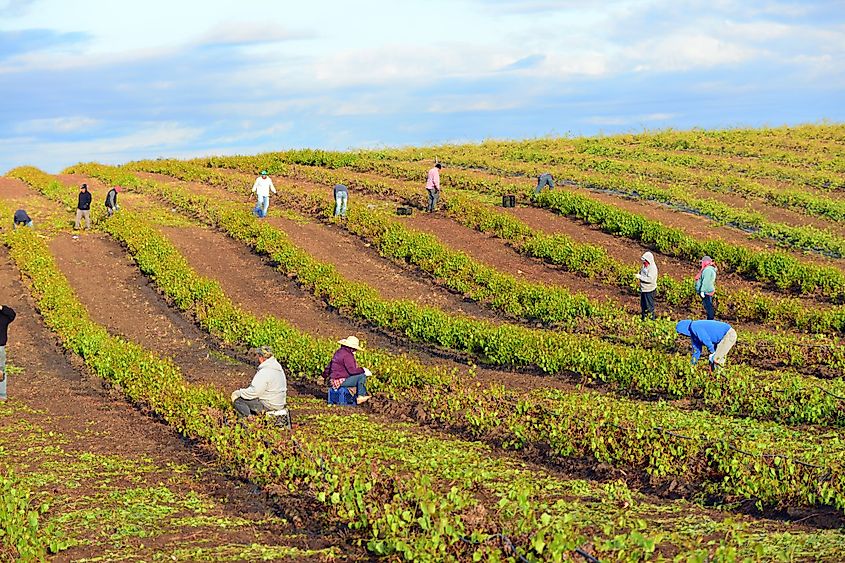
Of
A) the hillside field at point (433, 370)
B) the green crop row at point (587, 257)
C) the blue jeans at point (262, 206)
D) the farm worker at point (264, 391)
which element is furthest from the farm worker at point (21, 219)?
the farm worker at point (264, 391)

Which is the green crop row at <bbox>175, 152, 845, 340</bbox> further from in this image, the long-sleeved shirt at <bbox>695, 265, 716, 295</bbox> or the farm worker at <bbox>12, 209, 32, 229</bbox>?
the farm worker at <bbox>12, 209, 32, 229</bbox>

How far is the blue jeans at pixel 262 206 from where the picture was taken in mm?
36219

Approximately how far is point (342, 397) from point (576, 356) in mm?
4846

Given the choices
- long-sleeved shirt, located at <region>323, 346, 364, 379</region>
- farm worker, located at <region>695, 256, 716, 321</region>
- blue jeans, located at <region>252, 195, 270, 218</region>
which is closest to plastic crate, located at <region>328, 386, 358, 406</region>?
long-sleeved shirt, located at <region>323, 346, 364, 379</region>

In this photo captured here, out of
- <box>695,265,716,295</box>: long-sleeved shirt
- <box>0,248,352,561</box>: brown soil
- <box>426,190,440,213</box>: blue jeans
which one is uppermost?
<box>426,190,440,213</box>: blue jeans

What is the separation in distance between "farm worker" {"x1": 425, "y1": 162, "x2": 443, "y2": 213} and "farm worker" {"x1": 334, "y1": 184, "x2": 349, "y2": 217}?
288 centimetres

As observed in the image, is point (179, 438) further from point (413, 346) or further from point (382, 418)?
point (413, 346)

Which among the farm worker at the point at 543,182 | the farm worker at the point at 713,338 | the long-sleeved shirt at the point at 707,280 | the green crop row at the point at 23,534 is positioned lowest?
the green crop row at the point at 23,534

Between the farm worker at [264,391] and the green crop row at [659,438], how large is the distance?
271cm

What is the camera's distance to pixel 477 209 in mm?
35625

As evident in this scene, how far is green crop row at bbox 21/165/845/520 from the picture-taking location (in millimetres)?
11734

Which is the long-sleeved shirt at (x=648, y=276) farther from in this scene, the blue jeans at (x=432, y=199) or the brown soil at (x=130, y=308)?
the blue jeans at (x=432, y=199)

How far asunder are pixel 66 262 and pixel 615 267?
1649 cm

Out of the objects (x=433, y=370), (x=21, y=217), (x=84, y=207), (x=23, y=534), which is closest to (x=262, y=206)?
(x=84, y=207)
